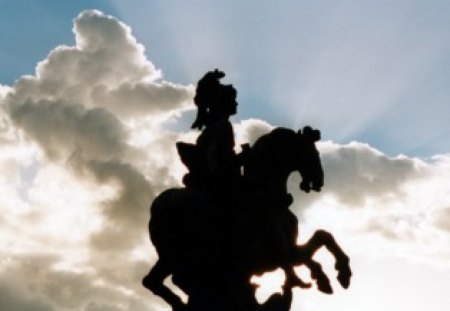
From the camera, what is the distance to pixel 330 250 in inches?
602

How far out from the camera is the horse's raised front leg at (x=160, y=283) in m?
14.9

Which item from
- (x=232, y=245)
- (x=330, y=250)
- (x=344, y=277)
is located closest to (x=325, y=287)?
(x=344, y=277)

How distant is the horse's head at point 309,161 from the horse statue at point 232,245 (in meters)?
0.33

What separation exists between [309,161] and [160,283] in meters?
2.81

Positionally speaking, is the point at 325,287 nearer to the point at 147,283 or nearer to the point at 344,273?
the point at 344,273

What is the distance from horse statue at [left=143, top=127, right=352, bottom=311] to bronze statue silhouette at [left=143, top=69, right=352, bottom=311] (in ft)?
0.05

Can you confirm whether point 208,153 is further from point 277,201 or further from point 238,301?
point 238,301

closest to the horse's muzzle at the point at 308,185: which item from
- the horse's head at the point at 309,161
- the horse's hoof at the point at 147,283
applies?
the horse's head at the point at 309,161

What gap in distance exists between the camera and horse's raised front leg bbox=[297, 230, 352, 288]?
15.1 meters

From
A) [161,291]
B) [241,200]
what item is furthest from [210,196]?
[161,291]

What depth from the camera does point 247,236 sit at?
49.3 ft

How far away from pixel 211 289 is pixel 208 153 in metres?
1.94

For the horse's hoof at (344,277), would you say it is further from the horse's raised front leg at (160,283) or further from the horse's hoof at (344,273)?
the horse's raised front leg at (160,283)

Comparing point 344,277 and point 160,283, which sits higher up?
point 344,277
